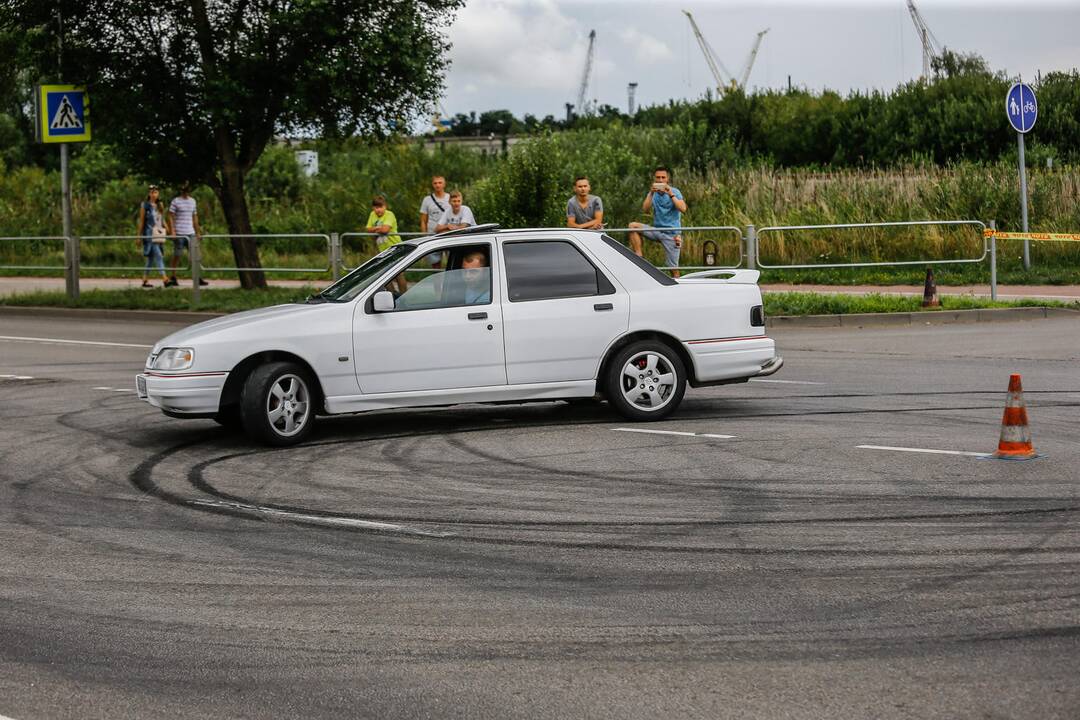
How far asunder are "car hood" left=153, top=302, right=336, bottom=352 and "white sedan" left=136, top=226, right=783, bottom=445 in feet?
0.06

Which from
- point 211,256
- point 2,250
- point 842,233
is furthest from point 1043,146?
point 2,250

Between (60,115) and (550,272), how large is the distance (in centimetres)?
1626

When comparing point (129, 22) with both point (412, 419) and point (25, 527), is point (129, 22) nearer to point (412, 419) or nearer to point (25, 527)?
point (412, 419)

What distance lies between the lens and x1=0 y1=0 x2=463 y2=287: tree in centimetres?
2458

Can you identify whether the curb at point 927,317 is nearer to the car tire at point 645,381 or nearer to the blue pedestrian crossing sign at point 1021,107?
the blue pedestrian crossing sign at point 1021,107

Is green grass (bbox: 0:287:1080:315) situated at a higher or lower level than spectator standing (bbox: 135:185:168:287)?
lower

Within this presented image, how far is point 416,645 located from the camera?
18.5ft

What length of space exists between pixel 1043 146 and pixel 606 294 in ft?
111

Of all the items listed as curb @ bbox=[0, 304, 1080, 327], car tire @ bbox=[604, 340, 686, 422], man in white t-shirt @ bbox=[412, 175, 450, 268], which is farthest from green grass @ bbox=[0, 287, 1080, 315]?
car tire @ bbox=[604, 340, 686, 422]

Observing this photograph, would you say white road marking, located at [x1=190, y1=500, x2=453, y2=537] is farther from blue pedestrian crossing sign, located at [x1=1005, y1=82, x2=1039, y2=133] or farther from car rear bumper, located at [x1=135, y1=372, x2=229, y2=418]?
blue pedestrian crossing sign, located at [x1=1005, y1=82, x2=1039, y2=133]

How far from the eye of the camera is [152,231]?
28.5m

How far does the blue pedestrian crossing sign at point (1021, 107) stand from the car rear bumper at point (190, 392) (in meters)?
15.5

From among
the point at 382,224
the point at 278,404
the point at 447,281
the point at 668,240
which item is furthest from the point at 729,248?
the point at 278,404

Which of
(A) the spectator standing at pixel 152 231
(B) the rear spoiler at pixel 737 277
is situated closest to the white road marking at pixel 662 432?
(B) the rear spoiler at pixel 737 277
